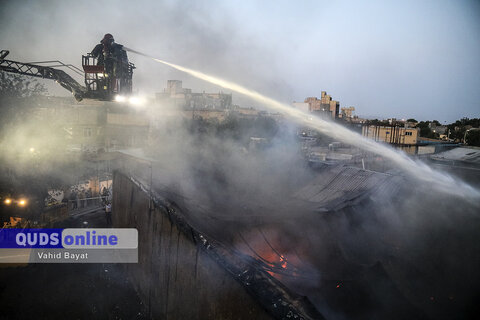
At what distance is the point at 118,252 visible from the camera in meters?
7.27

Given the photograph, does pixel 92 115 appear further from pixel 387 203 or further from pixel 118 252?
pixel 387 203

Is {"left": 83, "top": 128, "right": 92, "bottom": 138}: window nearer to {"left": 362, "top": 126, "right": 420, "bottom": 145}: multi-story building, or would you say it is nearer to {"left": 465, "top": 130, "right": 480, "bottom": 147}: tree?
{"left": 362, "top": 126, "right": 420, "bottom": 145}: multi-story building

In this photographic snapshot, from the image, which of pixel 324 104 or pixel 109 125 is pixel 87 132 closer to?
pixel 109 125

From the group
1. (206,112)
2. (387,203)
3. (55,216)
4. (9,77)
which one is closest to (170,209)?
(387,203)

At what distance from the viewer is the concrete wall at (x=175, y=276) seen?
2857 mm

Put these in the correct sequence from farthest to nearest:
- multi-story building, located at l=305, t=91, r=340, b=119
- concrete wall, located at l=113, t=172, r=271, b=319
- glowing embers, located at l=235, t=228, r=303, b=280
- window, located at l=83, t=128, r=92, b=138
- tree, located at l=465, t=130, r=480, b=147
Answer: multi-story building, located at l=305, t=91, r=340, b=119
tree, located at l=465, t=130, r=480, b=147
window, located at l=83, t=128, r=92, b=138
glowing embers, located at l=235, t=228, r=303, b=280
concrete wall, located at l=113, t=172, r=271, b=319

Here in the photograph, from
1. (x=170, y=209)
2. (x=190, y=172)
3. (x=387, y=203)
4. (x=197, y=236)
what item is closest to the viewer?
(x=197, y=236)

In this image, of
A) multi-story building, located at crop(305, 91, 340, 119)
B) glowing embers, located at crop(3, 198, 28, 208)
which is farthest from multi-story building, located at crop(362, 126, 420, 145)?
glowing embers, located at crop(3, 198, 28, 208)

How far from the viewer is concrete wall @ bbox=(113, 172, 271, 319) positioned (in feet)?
9.37

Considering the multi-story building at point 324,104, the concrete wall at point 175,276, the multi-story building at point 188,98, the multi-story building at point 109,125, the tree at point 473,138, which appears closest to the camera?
the concrete wall at point 175,276

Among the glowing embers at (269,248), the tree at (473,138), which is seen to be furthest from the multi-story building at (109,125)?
the tree at (473,138)

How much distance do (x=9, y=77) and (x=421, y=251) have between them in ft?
45.0

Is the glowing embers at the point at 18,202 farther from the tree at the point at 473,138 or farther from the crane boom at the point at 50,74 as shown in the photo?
the tree at the point at 473,138

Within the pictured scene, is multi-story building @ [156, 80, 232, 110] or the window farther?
multi-story building @ [156, 80, 232, 110]
